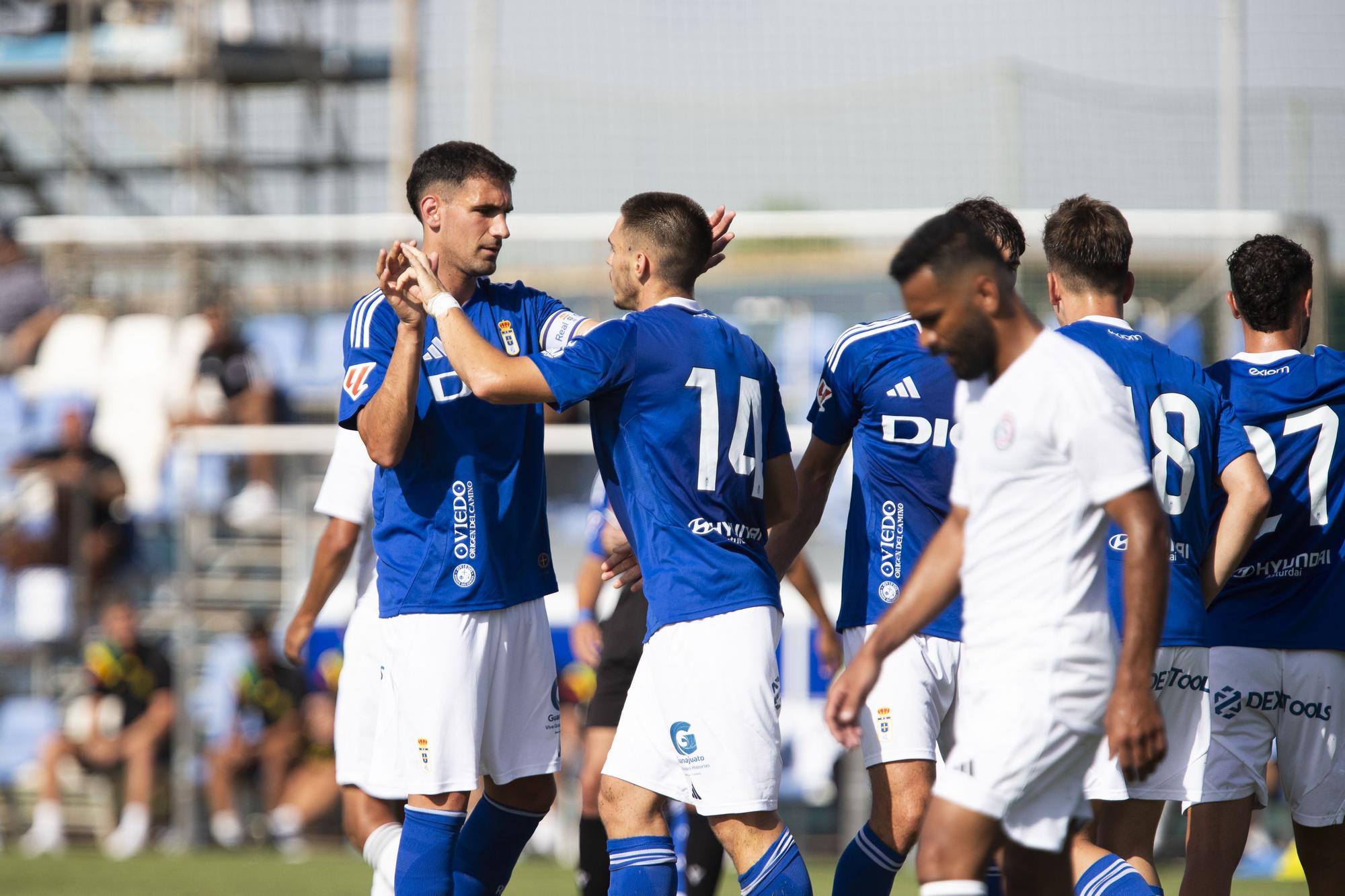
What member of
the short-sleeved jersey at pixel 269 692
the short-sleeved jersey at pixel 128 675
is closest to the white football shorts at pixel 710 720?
the short-sleeved jersey at pixel 269 692

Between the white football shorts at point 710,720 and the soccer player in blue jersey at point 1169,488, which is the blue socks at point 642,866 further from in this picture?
the soccer player in blue jersey at point 1169,488

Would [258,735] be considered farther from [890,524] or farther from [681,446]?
[681,446]

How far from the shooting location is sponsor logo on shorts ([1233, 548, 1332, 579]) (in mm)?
5410

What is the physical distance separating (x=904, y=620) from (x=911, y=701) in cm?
125

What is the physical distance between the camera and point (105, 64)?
55.9 ft

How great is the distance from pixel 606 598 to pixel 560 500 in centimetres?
186

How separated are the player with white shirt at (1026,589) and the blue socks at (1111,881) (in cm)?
90

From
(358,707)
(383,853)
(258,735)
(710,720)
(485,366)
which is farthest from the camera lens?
(258,735)

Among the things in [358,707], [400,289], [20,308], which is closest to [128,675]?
[20,308]

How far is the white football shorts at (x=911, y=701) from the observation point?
4.94 m

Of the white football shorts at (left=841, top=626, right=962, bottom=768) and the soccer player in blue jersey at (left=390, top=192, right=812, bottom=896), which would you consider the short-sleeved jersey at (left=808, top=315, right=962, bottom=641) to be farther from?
the soccer player in blue jersey at (left=390, top=192, right=812, bottom=896)

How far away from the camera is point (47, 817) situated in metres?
12.1

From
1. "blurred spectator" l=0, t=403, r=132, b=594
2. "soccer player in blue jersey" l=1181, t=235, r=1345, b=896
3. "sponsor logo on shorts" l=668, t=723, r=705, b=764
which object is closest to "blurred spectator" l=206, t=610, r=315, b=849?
"blurred spectator" l=0, t=403, r=132, b=594

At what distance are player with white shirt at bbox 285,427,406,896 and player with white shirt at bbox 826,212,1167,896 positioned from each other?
10.2 feet
